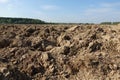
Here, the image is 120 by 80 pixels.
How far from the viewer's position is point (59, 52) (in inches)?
473

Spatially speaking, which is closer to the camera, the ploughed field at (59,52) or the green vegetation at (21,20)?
the ploughed field at (59,52)

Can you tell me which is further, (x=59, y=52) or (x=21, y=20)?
(x=21, y=20)

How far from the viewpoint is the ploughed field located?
11023mm

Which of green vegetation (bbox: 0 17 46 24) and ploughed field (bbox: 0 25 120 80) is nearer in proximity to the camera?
ploughed field (bbox: 0 25 120 80)

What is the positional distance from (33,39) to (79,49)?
79.0 inches

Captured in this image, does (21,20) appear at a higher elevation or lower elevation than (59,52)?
higher

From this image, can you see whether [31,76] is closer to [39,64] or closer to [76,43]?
[39,64]

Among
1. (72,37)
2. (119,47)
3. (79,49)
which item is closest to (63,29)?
(72,37)

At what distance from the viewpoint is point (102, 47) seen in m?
12.3

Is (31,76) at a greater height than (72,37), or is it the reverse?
(72,37)

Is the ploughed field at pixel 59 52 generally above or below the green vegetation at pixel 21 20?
below

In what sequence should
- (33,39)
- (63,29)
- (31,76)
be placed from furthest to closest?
(63,29) < (33,39) < (31,76)

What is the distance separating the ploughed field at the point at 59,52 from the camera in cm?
1102

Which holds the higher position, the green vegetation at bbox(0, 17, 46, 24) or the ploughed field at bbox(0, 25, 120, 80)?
the green vegetation at bbox(0, 17, 46, 24)
